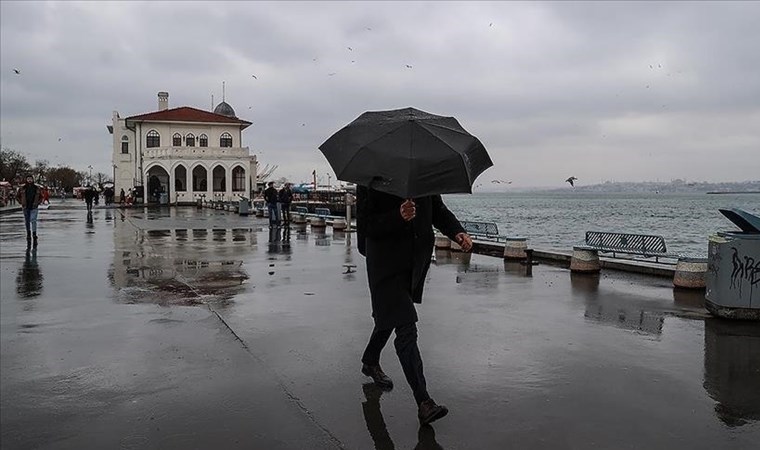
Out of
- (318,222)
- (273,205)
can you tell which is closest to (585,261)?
(318,222)

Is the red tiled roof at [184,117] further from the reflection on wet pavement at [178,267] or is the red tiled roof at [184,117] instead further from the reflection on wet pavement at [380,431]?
the reflection on wet pavement at [380,431]

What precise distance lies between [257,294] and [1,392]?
4.96 metres

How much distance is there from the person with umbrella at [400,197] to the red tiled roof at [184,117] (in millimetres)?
65946

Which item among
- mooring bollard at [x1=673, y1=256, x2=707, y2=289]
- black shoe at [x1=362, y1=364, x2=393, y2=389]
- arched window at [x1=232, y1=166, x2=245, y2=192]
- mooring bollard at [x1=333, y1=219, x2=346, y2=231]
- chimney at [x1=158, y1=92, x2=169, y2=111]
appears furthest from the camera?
chimney at [x1=158, y1=92, x2=169, y2=111]

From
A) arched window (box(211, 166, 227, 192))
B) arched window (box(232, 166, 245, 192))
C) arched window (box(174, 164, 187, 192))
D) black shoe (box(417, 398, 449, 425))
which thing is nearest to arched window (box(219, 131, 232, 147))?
arched window (box(211, 166, 227, 192))

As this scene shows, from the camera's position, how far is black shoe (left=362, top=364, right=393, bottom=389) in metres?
5.37

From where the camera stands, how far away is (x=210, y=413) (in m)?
4.73

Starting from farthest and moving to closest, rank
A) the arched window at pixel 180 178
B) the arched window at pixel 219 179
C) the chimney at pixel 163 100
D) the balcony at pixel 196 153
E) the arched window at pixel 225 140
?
the chimney at pixel 163 100 → the arched window at pixel 225 140 → the arched window at pixel 219 179 → the arched window at pixel 180 178 → the balcony at pixel 196 153

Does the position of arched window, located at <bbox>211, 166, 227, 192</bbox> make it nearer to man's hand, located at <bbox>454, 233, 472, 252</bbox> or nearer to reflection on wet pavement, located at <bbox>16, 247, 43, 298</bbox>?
reflection on wet pavement, located at <bbox>16, 247, 43, 298</bbox>

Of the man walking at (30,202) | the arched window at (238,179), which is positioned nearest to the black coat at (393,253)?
the man walking at (30,202)

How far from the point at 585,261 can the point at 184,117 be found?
6119cm

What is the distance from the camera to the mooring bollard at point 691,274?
10.5 metres

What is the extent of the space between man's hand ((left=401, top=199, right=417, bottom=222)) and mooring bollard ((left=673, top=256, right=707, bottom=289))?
7737mm

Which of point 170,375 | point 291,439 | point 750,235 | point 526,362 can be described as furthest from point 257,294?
point 750,235
